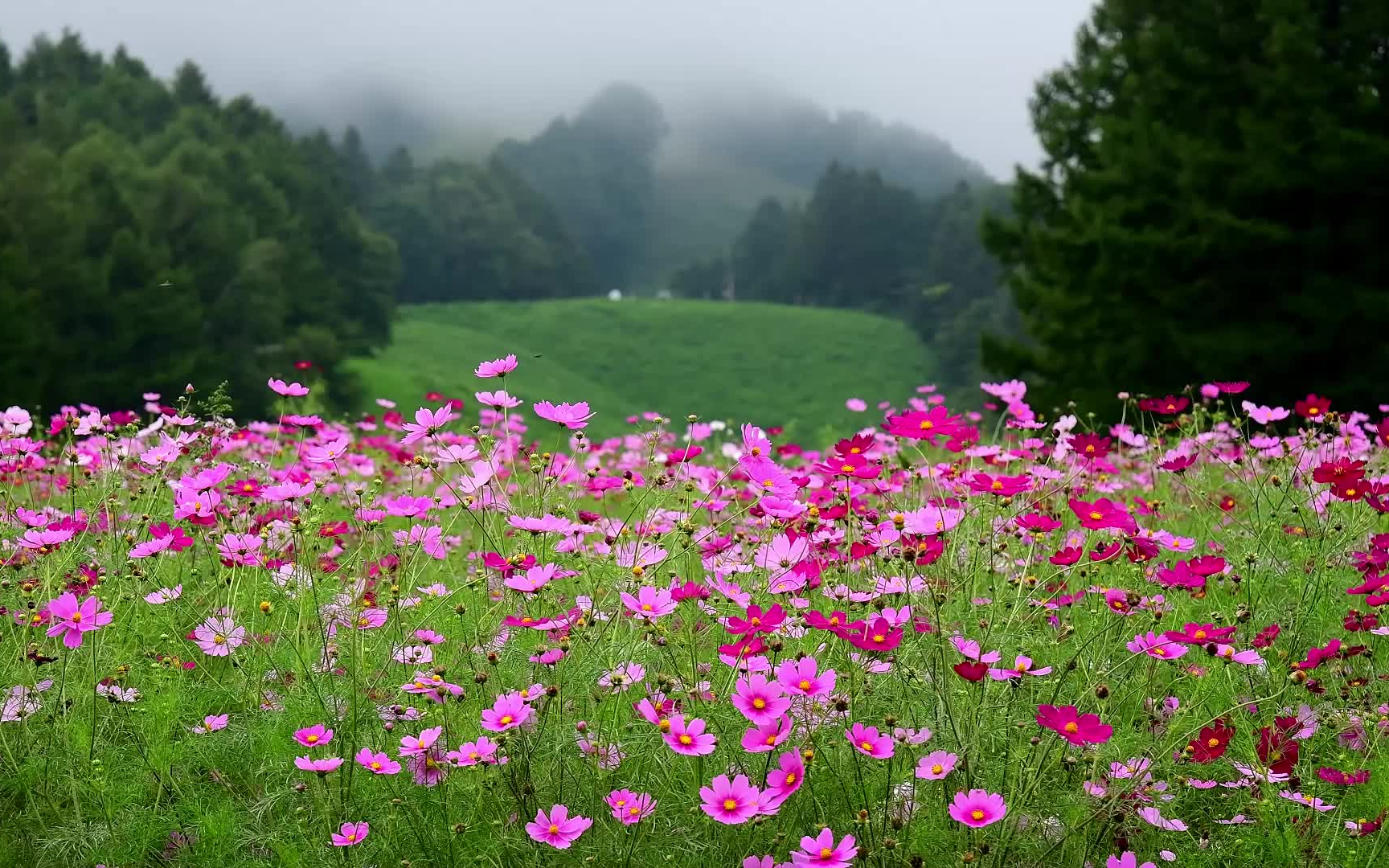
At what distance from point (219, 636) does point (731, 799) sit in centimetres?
131

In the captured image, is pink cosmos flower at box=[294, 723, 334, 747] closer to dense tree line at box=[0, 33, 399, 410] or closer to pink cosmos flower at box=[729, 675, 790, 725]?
pink cosmos flower at box=[729, 675, 790, 725]

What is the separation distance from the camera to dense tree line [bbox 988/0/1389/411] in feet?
34.4

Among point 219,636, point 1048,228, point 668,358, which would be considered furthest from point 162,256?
point 668,358

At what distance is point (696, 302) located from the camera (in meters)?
52.2

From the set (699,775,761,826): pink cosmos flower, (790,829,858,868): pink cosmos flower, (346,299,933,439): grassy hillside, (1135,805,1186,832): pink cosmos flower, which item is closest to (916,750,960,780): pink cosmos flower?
(790,829,858,868): pink cosmos flower

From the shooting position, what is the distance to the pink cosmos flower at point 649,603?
207 cm

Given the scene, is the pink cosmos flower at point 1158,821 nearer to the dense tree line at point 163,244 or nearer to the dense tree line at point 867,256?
the dense tree line at point 163,244

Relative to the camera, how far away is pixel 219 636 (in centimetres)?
251

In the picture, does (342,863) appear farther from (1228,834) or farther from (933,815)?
(1228,834)

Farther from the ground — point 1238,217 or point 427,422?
point 1238,217

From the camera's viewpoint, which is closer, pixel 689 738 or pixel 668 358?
pixel 689 738

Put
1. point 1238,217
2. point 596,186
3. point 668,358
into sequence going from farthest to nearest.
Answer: point 596,186 → point 668,358 → point 1238,217

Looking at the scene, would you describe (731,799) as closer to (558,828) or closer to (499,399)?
(558,828)

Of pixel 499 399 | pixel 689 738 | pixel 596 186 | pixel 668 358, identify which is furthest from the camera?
pixel 596 186
